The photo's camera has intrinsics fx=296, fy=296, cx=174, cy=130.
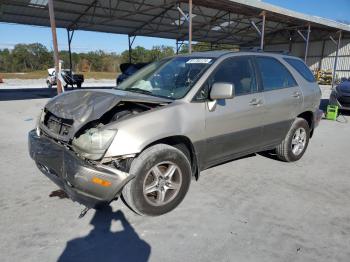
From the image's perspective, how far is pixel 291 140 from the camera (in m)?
4.84

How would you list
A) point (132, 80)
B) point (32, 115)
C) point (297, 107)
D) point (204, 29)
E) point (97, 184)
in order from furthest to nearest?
point (204, 29), point (32, 115), point (297, 107), point (132, 80), point (97, 184)

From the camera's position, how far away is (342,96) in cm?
962

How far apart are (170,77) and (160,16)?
1646 cm

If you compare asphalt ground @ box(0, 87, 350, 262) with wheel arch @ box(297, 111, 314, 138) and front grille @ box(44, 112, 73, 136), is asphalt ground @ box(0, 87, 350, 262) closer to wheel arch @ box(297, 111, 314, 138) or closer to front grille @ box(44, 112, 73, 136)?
front grille @ box(44, 112, 73, 136)

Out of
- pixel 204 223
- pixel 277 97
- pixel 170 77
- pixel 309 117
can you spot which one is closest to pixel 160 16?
pixel 309 117

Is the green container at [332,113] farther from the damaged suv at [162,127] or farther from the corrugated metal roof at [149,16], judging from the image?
the corrugated metal roof at [149,16]

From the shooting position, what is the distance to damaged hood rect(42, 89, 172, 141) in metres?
2.88

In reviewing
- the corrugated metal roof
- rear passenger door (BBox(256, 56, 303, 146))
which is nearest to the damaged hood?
rear passenger door (BBox(256, 56, 303, 146))

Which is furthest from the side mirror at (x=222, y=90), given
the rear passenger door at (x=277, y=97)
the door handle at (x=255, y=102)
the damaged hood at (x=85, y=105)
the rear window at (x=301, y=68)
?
the rear window at (x=301, y=68)

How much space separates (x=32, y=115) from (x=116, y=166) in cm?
779

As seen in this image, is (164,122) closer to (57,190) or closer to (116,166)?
(116,166)

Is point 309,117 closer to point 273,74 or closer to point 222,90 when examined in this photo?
point 273,74

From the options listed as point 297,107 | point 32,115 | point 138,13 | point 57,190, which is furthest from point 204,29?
point 57,190

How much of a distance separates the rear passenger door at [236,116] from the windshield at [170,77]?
0.24 meters
